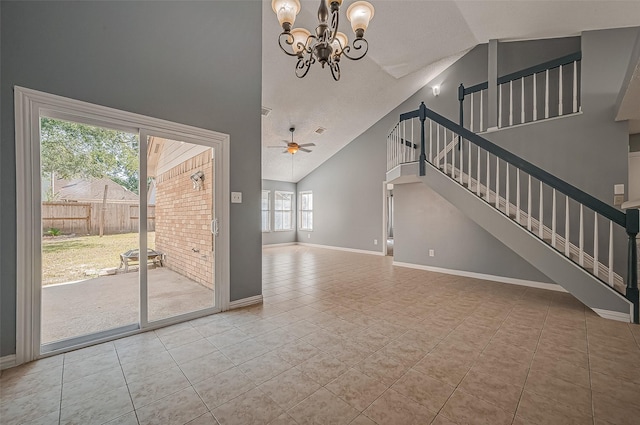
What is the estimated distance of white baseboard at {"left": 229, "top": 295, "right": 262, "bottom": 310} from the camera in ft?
10.3

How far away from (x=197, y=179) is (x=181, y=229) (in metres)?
1.14

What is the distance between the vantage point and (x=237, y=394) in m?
1.65

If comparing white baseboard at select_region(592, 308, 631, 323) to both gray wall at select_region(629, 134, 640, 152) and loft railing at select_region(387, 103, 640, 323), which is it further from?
gray wall at select_region(629, 134, 640, 152)

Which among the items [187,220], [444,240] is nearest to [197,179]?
[187,220]

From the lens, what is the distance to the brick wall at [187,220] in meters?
3.71

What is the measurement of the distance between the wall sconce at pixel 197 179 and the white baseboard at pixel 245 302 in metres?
1.82

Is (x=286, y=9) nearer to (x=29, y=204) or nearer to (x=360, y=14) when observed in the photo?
(x=360, y=14)

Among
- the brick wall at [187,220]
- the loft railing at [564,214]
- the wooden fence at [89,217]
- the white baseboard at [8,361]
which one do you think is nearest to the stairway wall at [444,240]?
the loft railing at [564,214]

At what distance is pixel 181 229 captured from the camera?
14.8 feet

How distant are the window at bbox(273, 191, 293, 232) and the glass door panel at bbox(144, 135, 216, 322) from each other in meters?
4.65

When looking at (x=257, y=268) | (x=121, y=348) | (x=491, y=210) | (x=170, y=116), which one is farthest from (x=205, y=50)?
(x=491, y=210)

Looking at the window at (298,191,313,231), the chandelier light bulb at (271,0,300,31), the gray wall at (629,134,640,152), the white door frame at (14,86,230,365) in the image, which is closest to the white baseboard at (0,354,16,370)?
the white door frame at (14,86,230,365)

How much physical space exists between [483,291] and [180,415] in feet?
13.4

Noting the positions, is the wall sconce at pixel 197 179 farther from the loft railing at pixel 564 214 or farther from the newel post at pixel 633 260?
the newel post at pixel 633 260
